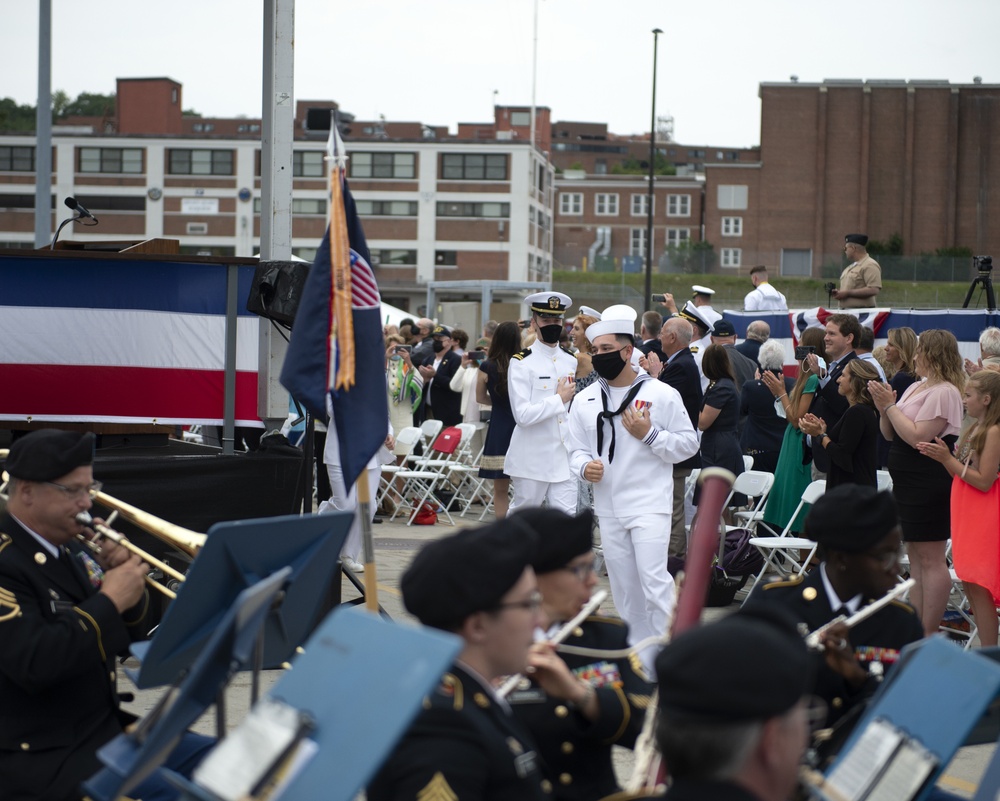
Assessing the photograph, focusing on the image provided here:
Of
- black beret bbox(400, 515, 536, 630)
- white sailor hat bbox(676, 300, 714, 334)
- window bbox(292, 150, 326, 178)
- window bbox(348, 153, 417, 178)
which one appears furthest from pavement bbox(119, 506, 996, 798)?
window bbox(348, 153, 417, 178)

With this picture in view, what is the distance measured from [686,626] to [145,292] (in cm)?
595

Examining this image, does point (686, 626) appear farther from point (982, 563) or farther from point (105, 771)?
point (982, 563)

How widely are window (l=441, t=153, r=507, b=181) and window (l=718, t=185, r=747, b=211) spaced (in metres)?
19.0

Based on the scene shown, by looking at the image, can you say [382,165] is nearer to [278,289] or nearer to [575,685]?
[278,289]

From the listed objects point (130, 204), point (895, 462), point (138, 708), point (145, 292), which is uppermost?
point (130, 204)

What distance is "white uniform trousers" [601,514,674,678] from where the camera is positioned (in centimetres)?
696

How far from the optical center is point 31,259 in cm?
804

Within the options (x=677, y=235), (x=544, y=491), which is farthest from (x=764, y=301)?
(x=677, y=235)

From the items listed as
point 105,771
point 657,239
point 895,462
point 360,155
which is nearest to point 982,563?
point 895,462

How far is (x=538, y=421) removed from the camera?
31.1 ft

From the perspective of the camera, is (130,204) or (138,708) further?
(130,204)

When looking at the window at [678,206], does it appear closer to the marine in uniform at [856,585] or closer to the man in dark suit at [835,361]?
the man in dark suit at [835,361]

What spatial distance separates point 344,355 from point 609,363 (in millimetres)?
2762

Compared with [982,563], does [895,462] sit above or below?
above
